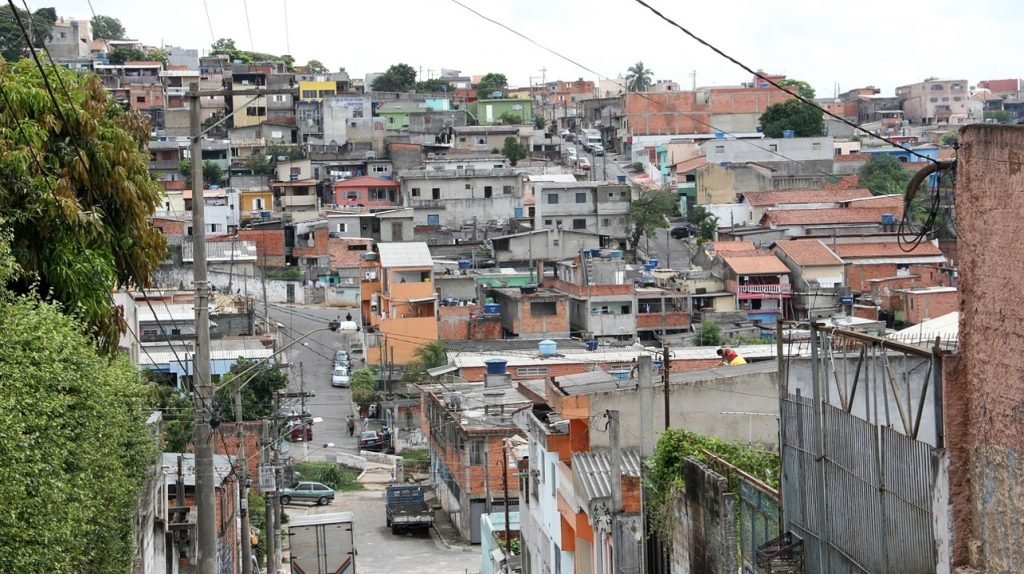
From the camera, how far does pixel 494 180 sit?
247 feet

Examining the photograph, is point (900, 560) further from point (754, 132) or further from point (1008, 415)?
point (754, 132)

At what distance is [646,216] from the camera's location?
71.0m

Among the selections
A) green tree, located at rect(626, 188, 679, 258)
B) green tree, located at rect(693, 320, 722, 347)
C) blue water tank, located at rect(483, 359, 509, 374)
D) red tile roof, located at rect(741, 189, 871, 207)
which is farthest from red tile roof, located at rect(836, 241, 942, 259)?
blue water tank, located at rect(483, 359, 509, 374)

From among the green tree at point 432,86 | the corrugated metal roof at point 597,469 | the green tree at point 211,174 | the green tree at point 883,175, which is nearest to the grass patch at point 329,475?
the corrugated metal roof at point 597,469

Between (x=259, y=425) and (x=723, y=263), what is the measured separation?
26.7 metres

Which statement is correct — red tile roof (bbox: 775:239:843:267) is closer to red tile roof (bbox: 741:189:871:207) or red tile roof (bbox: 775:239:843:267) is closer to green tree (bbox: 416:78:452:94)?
red tile roof (bbox: 741:189:871:207)

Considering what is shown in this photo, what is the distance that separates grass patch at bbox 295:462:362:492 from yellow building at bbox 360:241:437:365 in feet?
31.8

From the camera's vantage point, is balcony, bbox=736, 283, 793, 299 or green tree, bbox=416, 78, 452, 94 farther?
green tree, bbox=416, 78, 452, 94

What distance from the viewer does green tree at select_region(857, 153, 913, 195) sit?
79438 millimetres

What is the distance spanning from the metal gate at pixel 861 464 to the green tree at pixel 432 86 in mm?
95199

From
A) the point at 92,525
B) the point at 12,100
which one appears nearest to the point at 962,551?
the point at 92,525

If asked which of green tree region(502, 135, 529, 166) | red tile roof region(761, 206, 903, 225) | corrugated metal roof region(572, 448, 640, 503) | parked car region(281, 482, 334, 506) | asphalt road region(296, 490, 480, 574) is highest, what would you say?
green tree region(502, 135, 529, 166)

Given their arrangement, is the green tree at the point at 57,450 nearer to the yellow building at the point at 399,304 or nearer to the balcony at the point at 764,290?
the yellow building at the point at 399,304

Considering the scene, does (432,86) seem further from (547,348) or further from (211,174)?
(547,348)
